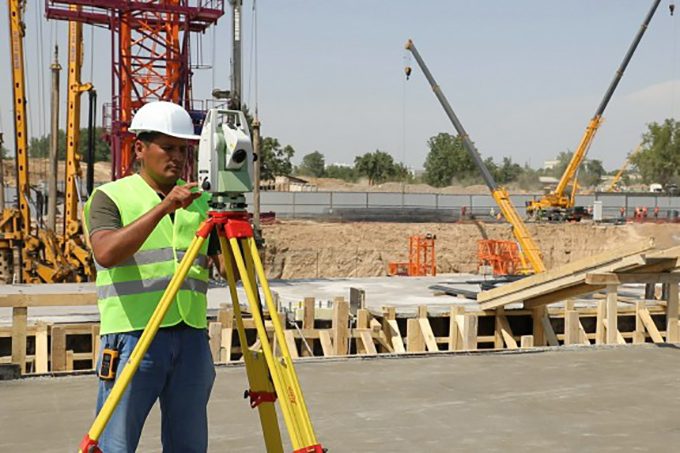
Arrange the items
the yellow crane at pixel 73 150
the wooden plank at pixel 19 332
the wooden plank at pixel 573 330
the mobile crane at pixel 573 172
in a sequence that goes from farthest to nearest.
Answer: the mobile crane at pixel 573 172 < the yellow crane at pixel 73 150 < the wooden plank at pixel 573 330 < the wooden plank at pixel 19 332

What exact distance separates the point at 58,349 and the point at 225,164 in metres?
7.36

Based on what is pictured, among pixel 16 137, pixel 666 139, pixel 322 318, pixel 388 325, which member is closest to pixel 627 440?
pixel 388 325

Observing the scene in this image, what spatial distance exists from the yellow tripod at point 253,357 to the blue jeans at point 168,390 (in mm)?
112

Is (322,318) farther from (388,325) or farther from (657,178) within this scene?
(657,178)

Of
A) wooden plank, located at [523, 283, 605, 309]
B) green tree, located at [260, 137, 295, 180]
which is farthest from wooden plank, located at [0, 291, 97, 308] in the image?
green tree, located at [260, 137, 295, 180]

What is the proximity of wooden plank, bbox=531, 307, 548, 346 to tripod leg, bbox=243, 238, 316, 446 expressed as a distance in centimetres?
1103

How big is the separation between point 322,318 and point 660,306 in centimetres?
677

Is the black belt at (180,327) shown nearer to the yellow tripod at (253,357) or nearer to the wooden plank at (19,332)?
the yellow tripod at (253,357)

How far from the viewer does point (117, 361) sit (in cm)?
301

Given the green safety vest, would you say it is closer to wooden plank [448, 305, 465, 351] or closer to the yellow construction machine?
wooden plank [448, 305, 465, 351]

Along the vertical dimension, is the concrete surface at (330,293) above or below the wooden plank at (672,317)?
below

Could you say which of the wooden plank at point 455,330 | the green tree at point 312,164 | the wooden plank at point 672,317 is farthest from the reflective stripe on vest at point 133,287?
the green tree at point 312,164

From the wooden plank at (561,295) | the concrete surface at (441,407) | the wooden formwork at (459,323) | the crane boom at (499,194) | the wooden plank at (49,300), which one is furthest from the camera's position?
the crane boom at (499,194)

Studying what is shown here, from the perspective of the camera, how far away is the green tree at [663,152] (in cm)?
9163
